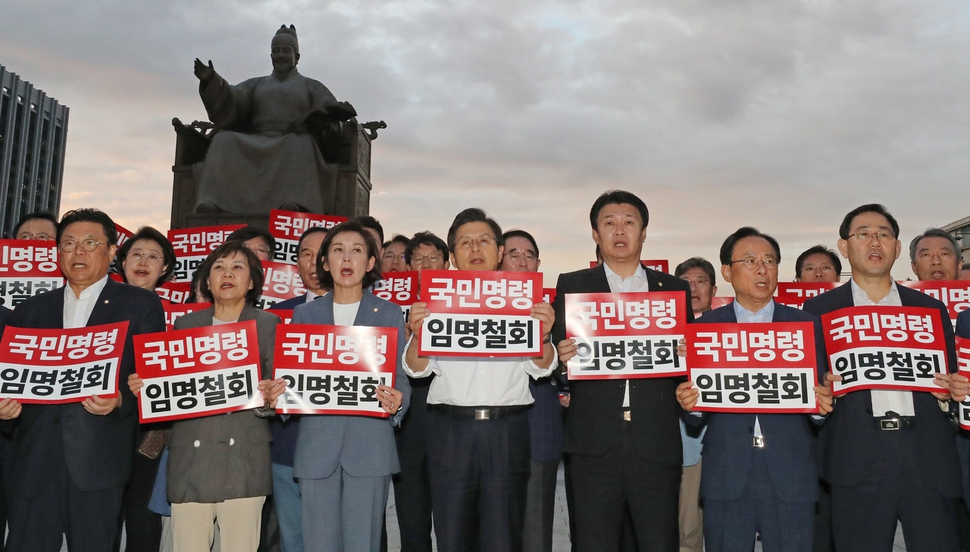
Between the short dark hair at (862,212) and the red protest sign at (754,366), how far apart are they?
2.59ft

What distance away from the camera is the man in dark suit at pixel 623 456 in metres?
3.58

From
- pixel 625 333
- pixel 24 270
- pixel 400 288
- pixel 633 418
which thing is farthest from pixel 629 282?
pixel 24 270

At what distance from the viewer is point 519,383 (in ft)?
12.5

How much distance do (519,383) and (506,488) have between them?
0.54 metres

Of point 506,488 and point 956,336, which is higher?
point 956,336

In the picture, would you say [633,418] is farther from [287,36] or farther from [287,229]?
[287,36]

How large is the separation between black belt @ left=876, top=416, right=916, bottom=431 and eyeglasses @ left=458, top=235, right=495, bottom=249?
2.20 metres

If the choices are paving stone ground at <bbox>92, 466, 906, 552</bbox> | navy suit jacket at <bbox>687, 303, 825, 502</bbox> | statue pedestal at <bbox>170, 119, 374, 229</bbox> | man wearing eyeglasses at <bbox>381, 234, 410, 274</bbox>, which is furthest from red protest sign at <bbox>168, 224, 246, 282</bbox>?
navy suit jacket at <bbox>687, 303, 825, 502</bbox>

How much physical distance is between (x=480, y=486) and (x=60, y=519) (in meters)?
2.10

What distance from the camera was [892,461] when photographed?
355 cm

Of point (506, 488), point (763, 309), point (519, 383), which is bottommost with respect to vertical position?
point (506, 488)

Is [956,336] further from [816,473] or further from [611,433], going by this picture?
[611,433]

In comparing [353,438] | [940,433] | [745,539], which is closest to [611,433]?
[745,539]

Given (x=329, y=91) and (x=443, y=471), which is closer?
(x=443, y=471)
